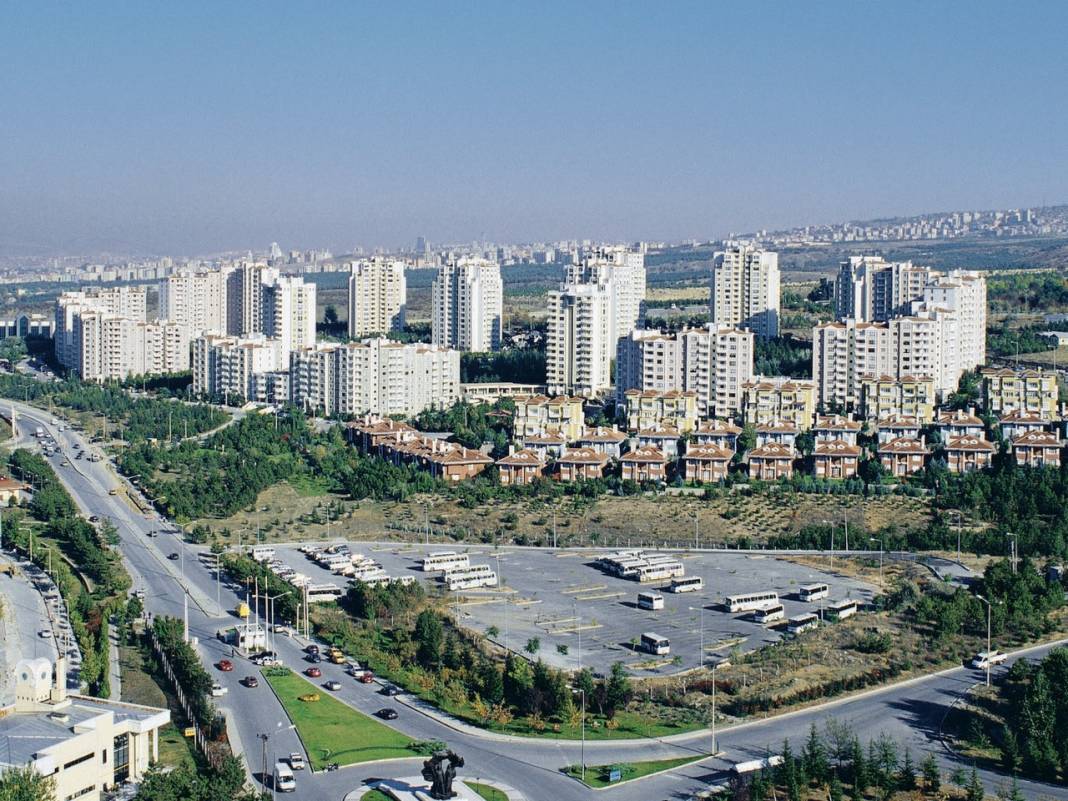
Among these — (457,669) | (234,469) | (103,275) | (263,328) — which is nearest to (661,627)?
(457,669)

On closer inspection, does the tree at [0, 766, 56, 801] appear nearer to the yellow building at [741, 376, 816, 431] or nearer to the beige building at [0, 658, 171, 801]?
the beige building at [0, 658, 171, 801]

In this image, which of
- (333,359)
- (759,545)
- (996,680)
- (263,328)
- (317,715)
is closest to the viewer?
(317,715)

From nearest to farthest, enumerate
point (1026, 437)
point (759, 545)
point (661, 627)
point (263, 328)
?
point (661, 627)
point (759, 545)
point (1026, 437)
point (263, 328)

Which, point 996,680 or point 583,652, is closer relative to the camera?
point 996,680

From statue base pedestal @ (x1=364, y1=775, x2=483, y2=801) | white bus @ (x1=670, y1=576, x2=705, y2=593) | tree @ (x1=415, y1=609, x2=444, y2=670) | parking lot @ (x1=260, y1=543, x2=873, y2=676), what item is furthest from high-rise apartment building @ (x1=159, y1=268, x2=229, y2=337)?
statue base pedestal @ (x1=364, y1=775, x2=483, y2=801)

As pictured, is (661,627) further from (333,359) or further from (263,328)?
(263,328)

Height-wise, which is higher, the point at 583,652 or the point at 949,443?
the point at 949,443

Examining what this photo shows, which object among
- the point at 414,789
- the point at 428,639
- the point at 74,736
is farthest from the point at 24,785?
the point at 428,639
